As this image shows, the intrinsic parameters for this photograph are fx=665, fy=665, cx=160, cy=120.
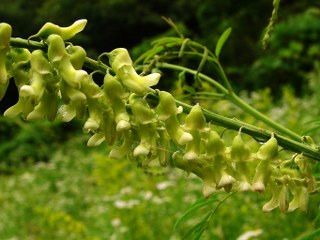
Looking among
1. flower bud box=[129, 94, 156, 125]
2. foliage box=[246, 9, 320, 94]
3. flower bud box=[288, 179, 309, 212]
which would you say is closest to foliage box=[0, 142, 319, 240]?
flower bud box=[288, 179, 309, 212]

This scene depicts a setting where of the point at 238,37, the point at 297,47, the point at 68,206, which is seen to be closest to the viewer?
the point at 68,206

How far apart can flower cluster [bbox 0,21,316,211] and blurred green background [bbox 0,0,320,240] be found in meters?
0.40

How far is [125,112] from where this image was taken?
105 cm

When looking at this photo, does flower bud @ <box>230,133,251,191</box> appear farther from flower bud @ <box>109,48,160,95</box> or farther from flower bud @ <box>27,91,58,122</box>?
flower bud @ <box>27,91,58,122</box>

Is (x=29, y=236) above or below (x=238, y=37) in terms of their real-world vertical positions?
above

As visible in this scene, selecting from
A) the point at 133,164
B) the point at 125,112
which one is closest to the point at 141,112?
the point at 125,112

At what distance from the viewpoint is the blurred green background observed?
4.23 m

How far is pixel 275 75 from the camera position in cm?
1227

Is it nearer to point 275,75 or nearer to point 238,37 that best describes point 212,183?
point 275,75

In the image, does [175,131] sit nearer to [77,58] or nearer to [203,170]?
[203,170]

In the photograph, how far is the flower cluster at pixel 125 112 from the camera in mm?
999

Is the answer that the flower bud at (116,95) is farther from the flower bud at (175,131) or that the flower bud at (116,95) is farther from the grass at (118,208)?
the grass at (118,208)

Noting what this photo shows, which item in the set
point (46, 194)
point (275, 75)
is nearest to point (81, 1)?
point (275, 75)

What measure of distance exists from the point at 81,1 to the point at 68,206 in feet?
44.2
